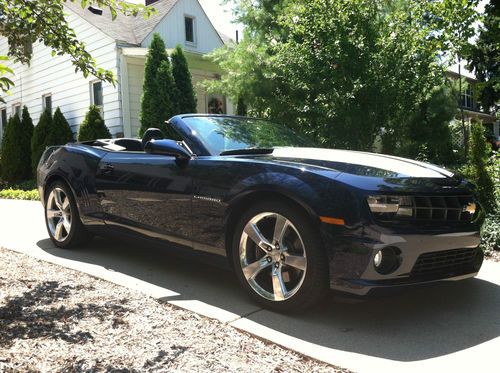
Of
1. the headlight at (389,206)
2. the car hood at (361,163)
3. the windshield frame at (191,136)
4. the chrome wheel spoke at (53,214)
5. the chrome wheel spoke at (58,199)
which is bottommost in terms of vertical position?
the chrome wheel spoke at (53,214)

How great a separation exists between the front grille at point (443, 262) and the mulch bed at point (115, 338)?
878 millimetres

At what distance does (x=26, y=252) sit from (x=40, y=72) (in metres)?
13.7

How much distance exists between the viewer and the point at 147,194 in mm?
4051

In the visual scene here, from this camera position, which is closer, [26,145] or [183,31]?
[26,145]

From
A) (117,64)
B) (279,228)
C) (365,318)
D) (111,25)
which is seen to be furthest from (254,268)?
(111,25)

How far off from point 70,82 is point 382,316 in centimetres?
1463

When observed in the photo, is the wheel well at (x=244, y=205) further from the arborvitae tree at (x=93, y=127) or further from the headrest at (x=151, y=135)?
the arborvitae tree at (x=93, y=127)

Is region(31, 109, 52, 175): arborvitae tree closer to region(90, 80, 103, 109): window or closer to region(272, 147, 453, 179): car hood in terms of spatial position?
region(90, 80, 103, 109): window

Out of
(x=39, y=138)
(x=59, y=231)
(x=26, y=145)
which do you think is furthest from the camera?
(x=26, y=145)

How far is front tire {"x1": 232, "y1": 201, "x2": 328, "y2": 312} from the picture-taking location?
301cm

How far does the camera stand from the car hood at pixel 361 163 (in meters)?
3.20

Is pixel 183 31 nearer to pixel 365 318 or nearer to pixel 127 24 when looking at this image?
pixel 127 24

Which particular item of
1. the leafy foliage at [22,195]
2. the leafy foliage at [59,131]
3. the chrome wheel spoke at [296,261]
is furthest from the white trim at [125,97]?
the chrome wheel spoke at [296,261]

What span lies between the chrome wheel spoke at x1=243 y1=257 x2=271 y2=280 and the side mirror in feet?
3.34
